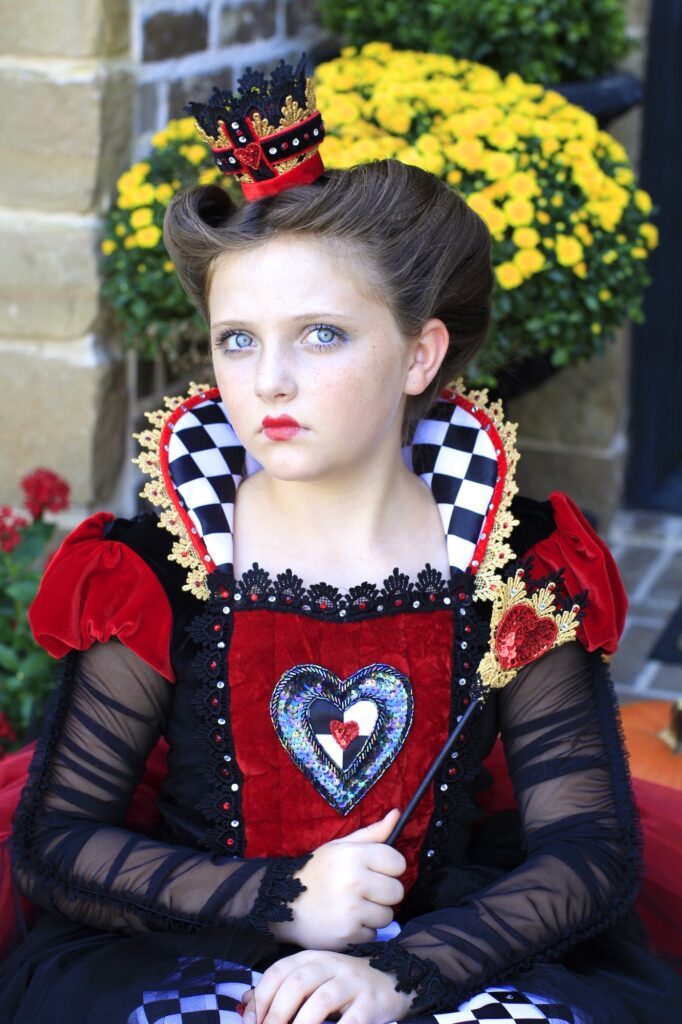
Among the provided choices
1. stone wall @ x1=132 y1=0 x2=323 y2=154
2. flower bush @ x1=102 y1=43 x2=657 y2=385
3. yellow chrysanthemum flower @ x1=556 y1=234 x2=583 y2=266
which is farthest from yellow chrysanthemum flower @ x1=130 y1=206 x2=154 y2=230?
yellow chrysanthemum flower @ x1=556 y1=234 x2=583 y2=266

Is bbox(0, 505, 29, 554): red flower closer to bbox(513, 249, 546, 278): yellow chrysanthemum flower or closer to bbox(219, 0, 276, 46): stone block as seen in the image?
bbox(513, 249, 546, 278): yellow chrysanthemum flower

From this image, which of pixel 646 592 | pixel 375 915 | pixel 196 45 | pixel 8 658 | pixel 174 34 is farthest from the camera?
pixel 646 592

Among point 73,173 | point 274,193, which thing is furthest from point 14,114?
point 274,193

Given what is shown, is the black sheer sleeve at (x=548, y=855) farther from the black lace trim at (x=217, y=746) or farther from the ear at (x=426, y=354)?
the ear at (x=426, y=354)

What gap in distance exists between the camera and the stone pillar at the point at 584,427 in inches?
158

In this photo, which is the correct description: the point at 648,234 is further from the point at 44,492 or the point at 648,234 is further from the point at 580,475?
the point at 44,492

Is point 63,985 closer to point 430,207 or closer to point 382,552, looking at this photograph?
point 382,552

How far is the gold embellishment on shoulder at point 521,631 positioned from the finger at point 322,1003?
1.45 feet

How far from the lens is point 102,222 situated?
9.80 feet

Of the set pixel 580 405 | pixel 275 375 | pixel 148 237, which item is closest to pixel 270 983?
pixel 275 375

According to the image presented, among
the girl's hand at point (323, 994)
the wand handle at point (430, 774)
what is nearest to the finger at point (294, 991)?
the girl's hand at point (323, 994)

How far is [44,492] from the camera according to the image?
266cm

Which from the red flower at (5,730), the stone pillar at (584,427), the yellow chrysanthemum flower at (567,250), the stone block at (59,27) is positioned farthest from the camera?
the stone pillar at (584,427)

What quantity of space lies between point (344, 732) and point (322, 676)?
0.08 metres
